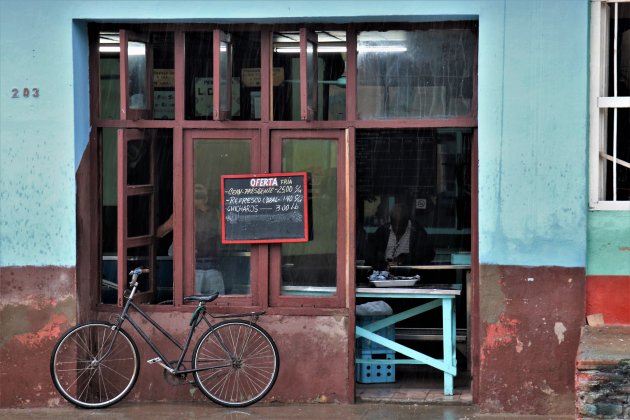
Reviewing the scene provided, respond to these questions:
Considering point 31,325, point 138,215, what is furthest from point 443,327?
point 31,325

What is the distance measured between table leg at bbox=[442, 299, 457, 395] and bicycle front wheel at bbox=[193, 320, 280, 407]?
1.62 metres

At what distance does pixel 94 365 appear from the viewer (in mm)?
9406

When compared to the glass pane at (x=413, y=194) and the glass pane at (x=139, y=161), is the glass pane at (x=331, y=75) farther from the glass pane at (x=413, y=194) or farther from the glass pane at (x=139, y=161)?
the glass pane at (x=413, y=194)

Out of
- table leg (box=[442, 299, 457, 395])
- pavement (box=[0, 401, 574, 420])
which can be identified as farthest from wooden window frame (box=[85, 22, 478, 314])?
table leg (box=[442, 299, 457, 395])

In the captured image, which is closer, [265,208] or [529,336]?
[529,336]

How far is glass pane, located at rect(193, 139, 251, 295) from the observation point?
9.58m

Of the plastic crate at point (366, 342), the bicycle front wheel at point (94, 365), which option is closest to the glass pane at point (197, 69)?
the bicycle front wheel at point (94, 365)

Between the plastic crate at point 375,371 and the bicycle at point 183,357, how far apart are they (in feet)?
3.95

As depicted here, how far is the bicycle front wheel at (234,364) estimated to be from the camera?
927cm

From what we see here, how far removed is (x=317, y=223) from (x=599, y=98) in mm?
2612

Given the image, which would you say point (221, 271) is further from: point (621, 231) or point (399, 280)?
point (621, 231)

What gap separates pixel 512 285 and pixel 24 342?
13.9 feet

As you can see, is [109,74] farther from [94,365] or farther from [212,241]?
[94,365]

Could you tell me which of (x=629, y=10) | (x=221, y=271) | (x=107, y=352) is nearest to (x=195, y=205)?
(x=221, y=271)
